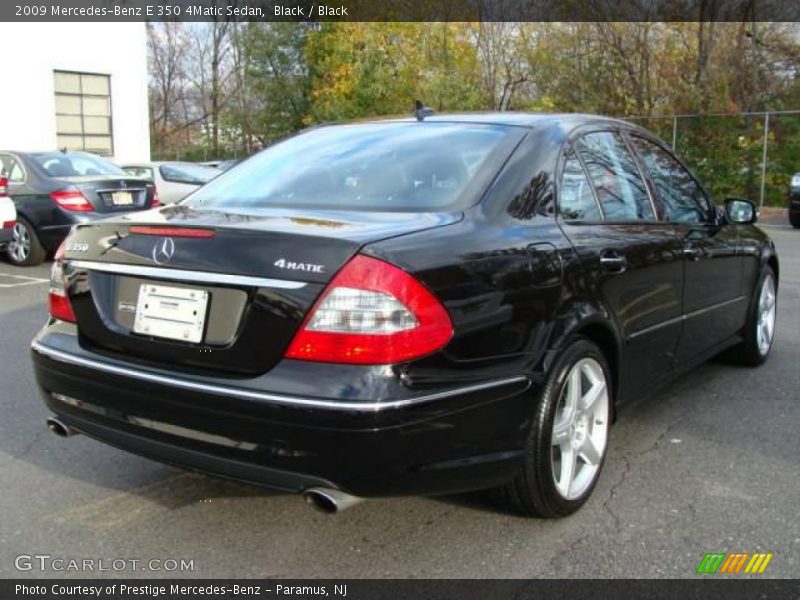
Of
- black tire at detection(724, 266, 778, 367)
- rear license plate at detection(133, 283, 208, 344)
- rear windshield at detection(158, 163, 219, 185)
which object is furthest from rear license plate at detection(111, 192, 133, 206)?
rear license plate at detection(133, 283, 208, 344)

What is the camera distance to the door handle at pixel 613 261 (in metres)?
3.32

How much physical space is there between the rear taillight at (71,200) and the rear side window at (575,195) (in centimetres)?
775

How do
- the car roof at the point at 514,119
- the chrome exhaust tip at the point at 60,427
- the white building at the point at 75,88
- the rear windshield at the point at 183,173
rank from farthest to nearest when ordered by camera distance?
the white building at the point at 75,88 → the rear windshield at the point at 183,173 → the car roof at the point at 514,119 → the chrome exhaust tip at the point at 60,427

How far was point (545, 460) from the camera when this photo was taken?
116 inches

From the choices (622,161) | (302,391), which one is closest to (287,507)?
(302,391)

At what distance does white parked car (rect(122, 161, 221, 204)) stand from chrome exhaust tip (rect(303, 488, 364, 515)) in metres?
12.7

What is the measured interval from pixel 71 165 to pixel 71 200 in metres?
0.89

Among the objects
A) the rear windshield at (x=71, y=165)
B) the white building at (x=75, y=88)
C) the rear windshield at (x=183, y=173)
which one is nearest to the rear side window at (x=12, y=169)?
the rear windshield at (x=71, y=165)

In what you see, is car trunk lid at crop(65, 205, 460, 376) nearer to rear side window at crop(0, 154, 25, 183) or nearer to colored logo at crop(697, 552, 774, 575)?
colored logo at crop(697, 552, 774, 575)

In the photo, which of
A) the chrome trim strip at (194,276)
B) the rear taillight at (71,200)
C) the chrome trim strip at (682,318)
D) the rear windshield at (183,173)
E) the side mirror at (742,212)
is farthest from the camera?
the rear windshield at (183,173)

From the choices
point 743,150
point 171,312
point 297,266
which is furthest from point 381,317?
point 743,150

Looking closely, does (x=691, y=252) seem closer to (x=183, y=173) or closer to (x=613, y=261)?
(x=613, y=261)

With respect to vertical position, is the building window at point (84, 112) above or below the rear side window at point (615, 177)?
above
